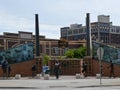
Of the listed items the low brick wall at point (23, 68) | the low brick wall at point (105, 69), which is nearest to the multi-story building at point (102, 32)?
the low brick wall at point (23, 68)

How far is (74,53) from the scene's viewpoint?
133 meters

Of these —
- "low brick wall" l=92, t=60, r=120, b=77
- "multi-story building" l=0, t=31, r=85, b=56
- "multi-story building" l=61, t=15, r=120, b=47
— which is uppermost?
"multi-story building" l=61, t=15, r=120, b=47

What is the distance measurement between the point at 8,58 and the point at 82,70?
908 centimetres

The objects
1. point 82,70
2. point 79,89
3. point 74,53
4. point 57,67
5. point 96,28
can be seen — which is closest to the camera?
point 79,89

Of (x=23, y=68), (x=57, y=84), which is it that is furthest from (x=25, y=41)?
(x=57, y=84)

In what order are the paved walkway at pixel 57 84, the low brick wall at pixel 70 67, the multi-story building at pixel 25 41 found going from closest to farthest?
1. the paved walkway at pixel 57 84
2. the low brick wall at pixel 70 67
3. the multi-story building at pixel 25 41

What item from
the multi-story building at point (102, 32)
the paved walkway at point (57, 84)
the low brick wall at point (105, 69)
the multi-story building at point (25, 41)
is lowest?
the paved walkway at point (57, 84)

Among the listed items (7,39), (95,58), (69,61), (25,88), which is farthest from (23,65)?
(7,39)

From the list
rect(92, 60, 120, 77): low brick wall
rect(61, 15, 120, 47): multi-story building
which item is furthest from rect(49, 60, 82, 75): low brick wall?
rect(61, 15, 120, 47): multi-story building

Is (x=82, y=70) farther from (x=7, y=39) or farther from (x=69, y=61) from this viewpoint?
(x=7, y=39)

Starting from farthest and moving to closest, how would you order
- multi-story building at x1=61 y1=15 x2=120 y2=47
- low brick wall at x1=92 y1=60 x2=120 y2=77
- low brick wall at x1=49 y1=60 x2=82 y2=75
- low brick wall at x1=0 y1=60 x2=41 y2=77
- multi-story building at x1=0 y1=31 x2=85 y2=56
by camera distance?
1. multi-story building at x1=61 y1=15 x2=120 y2=47
2. multi-story building at x1=0 y1=31 x2=85 y2=56
3. low brick wall at x1=0 y1=60 x2=41 y2=77
4. low brick wall at x1=49 y1=60 x2=82 y2=75
5. low brick wall at x1=92 y1=60 x2=120 y2=77

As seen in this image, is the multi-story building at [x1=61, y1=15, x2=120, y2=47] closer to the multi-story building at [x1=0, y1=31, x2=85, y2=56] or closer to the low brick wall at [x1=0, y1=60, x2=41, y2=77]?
the multi-story building at [x1=0, y1=31, x2=85, y2=56]

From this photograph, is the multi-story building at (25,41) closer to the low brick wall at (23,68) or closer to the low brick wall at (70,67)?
the low brick wall at (23,68)

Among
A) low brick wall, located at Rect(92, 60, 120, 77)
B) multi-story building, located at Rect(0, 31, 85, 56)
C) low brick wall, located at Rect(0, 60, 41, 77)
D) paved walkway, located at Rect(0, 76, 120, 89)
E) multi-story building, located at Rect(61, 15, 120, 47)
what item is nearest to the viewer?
paved walkway, located at Rect(0, 76, 120, 89)
